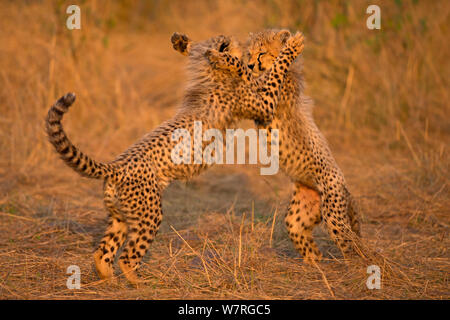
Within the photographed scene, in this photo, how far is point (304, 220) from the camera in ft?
15.5

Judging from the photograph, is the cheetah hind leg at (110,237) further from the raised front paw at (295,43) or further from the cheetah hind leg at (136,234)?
the raised front paw at (295,43)

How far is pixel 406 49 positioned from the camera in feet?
26.5

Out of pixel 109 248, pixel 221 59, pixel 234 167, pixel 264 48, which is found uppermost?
pixel 264 48

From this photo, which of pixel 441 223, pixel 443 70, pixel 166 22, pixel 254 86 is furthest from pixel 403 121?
pixel 166 22

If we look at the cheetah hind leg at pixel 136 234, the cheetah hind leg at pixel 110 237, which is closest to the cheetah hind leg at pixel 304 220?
the cheetah hind leg at pixel 136 234

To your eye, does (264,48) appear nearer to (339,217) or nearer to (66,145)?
(339,217)

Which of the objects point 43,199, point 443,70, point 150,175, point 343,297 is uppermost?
point 443,70

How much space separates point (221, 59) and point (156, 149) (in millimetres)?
1001

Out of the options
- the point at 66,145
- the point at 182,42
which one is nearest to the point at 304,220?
the point at 182,42

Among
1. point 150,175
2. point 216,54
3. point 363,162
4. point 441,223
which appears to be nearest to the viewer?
point 150,175

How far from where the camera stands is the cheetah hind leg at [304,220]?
4672mm

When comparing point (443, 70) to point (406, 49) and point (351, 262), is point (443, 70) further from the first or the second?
point (351, 262)

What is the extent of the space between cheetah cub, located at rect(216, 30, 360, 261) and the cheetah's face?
0.15 metres

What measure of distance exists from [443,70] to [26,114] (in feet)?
18.2
